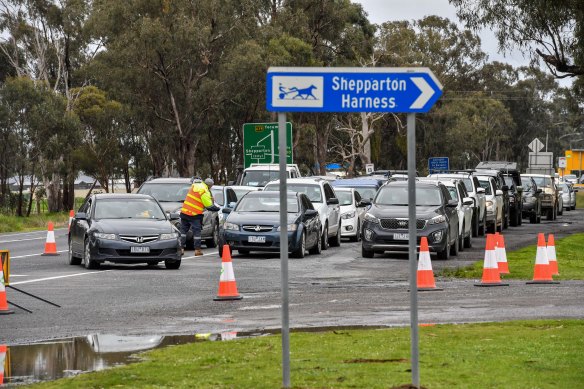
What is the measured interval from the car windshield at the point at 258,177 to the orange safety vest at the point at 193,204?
443 inches

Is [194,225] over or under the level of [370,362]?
over

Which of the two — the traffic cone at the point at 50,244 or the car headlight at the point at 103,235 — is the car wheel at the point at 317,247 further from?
the car headlight at the point at 103,235

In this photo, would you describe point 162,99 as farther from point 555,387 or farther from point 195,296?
point 555,387

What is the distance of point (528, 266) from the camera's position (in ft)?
79.5

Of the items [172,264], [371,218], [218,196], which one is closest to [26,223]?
[218,196]

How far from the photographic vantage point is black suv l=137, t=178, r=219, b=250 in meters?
32.1

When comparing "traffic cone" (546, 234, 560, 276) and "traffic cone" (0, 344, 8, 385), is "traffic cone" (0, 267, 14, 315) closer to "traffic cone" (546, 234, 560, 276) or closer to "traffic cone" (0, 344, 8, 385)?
"traffic cone" (0, 344, 8, 385)

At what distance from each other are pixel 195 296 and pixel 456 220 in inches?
502

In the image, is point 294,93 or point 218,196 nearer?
point 294,93

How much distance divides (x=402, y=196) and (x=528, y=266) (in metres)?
5.43

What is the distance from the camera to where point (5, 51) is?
7731cm

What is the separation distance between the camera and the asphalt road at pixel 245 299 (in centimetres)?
1479

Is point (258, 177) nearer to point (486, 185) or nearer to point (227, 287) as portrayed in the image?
point (486, 185)

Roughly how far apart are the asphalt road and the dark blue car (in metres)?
0.98
